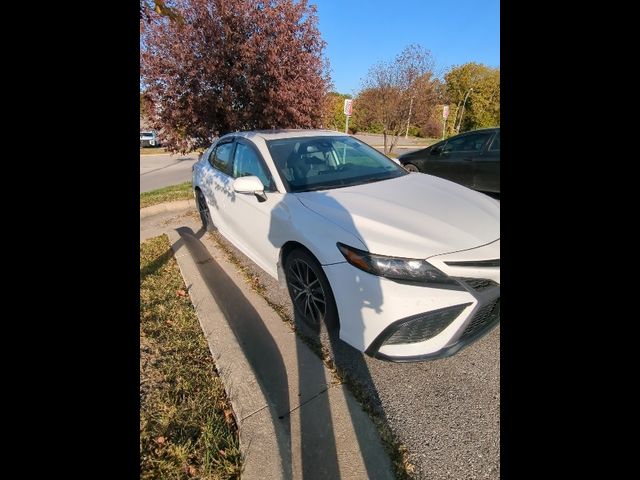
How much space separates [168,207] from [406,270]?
6153mm

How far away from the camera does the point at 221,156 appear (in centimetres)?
443

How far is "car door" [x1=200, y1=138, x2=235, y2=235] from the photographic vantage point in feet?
13.0

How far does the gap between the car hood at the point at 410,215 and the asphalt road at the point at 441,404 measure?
0.83 meters

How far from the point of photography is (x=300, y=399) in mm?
2096

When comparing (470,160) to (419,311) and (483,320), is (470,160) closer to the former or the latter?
(483,320)

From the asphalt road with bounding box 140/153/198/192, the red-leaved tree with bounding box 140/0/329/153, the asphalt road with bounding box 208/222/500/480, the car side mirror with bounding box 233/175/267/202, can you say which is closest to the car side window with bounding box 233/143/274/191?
the car side mirror with bounding box 233/175/267/202

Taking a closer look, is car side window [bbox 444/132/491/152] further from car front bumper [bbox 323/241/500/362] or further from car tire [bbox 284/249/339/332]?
car tire [bbox 284/249/339/332]

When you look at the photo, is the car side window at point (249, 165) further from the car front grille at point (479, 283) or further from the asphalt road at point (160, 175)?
the asphalt road at point (160, 175)

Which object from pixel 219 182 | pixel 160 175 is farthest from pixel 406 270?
pixel 160 175

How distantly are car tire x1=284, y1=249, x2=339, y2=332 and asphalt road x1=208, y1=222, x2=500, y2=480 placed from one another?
18cm

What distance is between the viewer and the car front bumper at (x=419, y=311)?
78.5 inches
